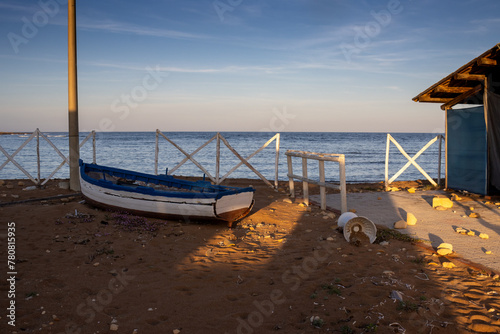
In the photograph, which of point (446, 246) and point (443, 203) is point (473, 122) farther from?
point (446, 246)

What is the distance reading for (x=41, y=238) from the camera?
22.2 feet

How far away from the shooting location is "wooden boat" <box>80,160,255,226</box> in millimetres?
7453

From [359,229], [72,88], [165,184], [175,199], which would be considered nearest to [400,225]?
[359,229]

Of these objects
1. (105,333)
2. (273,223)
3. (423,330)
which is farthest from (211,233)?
(423,330)

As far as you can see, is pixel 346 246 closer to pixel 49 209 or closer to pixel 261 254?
pixel 261 254

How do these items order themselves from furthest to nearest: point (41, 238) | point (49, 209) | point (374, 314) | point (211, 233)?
point (49, 209)
point (211, 233)
point (41, 238)
point (374, 314)

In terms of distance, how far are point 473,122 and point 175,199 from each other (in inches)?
324

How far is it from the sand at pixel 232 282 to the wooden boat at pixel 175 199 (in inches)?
13.6

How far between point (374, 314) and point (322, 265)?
5.10 feet

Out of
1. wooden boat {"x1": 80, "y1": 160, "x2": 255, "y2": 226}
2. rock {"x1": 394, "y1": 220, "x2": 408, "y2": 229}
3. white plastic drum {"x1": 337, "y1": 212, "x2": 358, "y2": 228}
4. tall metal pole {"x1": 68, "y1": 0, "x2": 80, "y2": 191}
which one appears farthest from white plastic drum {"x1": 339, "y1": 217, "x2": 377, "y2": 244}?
tall metal pole {"x1": 68, "y1": 0, "x2": 80, "y2": 191}

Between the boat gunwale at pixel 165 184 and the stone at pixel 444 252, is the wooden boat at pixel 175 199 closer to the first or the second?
the boat gunwale at pixel 165 184

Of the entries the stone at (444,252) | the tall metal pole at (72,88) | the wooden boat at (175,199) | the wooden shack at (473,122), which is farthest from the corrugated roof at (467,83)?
the tall metal pole at (72,88)

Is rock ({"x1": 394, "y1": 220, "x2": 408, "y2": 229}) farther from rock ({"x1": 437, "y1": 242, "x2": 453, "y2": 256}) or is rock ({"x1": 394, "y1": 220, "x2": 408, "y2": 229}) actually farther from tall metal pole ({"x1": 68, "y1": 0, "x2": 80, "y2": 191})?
tall metal pole ({"x1": 68, "y1": 0, "x2": 80, "y2": 191})

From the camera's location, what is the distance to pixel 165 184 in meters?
9.62
